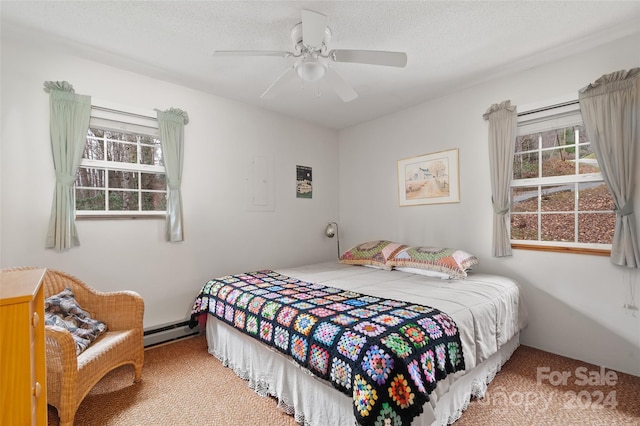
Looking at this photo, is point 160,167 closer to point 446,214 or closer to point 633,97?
point 446,214

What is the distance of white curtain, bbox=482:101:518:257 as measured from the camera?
276cm

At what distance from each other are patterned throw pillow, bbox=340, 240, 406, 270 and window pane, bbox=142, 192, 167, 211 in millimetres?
2051

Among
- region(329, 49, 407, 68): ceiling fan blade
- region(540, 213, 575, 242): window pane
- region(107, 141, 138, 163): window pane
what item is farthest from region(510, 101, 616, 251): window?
region(107, 141, 138, 163): window pane

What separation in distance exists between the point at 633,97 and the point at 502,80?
0.98 m

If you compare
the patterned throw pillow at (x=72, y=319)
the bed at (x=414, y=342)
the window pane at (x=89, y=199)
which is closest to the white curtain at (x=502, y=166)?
the bed at (x=414, y=342)

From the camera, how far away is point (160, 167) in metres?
2.89

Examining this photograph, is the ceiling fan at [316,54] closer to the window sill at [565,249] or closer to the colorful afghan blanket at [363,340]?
the colorful afghan blanket at [363,340]

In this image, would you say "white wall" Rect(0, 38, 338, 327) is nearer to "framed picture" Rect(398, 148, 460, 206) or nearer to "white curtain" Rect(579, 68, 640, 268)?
"framed picture" Rect(398, 148, 460, 206)

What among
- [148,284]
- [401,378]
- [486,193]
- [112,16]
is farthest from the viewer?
[486,193]

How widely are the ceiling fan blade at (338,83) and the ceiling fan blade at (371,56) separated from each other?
0.16 m

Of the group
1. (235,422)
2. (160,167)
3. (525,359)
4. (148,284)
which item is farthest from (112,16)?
(525,359)

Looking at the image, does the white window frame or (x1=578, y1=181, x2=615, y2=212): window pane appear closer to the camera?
(x1=578, y1=181, x2=615, y2=212): window pane

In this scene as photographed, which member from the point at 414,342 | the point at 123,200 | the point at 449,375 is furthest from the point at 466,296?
the point at 123,200

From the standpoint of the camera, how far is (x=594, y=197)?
7.91 ft
